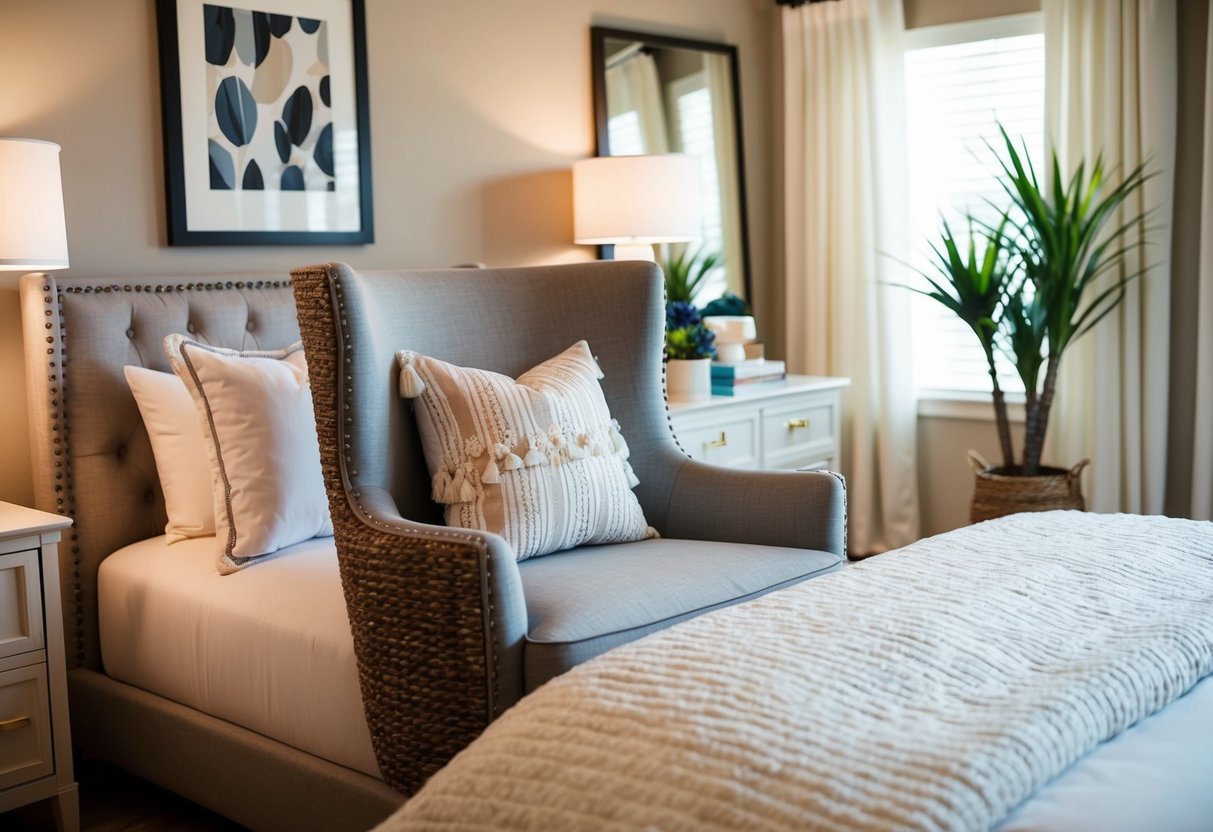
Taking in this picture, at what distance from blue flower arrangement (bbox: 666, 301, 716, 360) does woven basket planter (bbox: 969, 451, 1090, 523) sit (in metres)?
0.98

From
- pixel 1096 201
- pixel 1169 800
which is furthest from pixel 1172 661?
pixel 1096 201

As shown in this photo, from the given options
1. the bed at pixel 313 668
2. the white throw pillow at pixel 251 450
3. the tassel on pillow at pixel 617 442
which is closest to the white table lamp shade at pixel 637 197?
the bed at pixel 313 668

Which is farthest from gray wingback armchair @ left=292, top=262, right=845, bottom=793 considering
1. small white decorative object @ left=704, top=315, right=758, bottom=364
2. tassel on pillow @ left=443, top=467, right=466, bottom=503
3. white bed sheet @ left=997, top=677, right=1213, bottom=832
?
small white decorative object @ left=704, top=315, right=758, bottom=364

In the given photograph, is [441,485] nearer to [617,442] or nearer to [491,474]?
[491,474]

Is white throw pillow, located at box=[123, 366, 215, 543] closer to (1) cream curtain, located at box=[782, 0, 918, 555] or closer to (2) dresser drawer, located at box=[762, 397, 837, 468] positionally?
(2) dresser drawer, located at box=[762, 397, 837, 468]

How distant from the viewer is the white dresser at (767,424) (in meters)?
3.50

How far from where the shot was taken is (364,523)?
6.46 feet

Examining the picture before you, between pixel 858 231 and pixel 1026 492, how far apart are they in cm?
120

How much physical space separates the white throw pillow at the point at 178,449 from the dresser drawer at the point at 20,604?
35 centimetres

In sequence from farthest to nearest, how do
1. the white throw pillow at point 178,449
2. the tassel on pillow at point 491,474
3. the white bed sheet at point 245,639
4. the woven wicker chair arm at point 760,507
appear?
the white throw pillow at point 178,449 → the woven wicker chair arm at point 760,507 → the tassel on pillow at point 491,474 → the white bed sheet at point 245,639

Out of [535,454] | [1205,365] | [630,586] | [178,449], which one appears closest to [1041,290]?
[1205,365]

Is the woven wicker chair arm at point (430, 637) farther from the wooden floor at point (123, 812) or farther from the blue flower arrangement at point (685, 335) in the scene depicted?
the blue flower arrangement at point (685, 335)

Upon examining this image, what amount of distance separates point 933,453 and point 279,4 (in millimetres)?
2728

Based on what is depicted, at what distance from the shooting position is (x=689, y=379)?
3654mm
